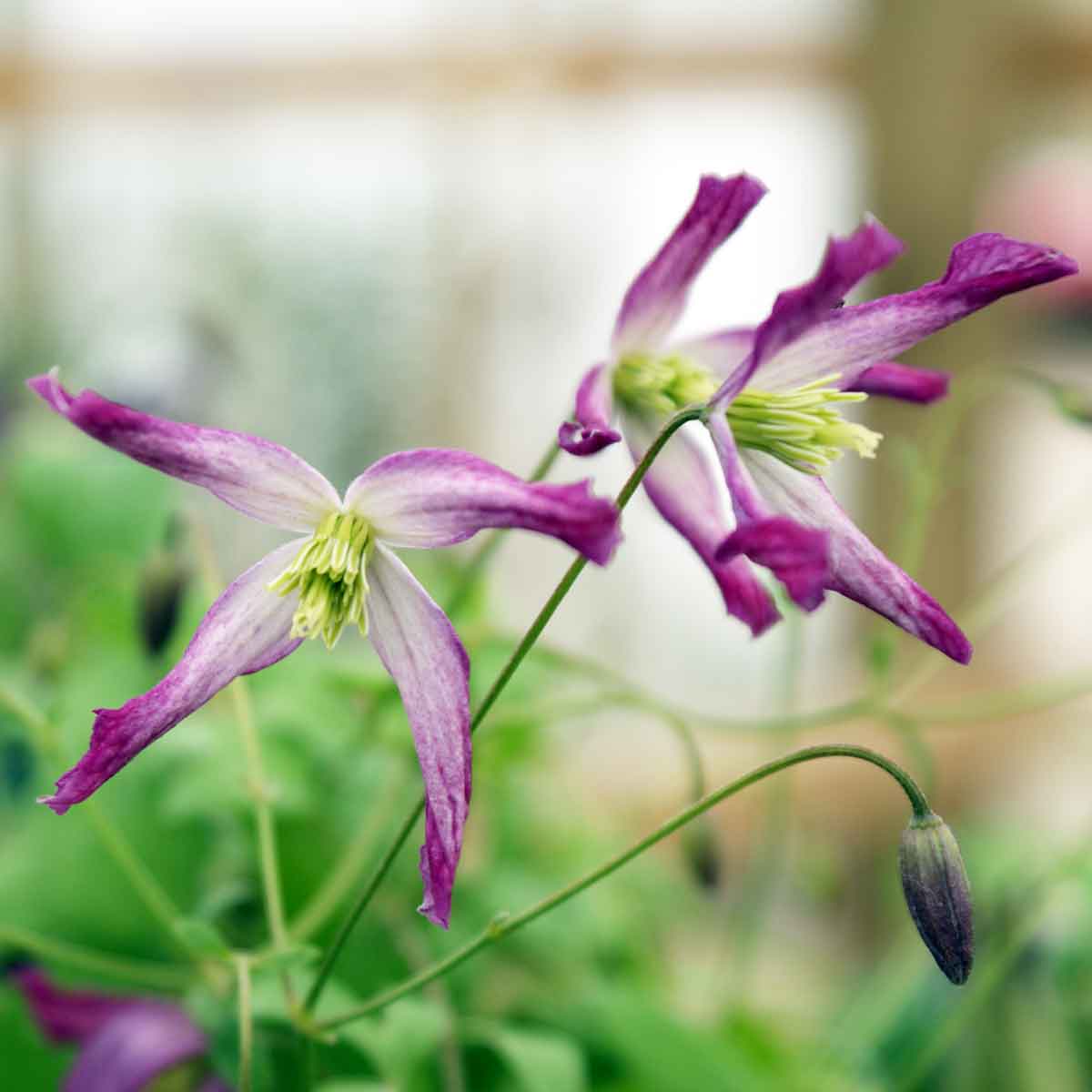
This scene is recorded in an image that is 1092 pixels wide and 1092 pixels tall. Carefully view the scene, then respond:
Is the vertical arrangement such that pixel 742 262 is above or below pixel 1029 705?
below

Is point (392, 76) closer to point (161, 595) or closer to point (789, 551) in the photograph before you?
point (161, 595)

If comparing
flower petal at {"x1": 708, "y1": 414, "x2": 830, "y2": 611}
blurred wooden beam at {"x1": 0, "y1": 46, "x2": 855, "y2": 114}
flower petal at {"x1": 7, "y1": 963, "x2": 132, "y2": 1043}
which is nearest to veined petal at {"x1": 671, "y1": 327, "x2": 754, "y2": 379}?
flower petal at {"x1": 708, "y1": 414, "x2": 830, "y2": 611}

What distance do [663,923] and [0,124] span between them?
77.8 inches

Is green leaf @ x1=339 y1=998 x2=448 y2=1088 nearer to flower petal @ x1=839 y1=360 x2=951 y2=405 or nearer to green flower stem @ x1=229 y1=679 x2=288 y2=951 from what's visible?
green flower stem @ x1=229 y1=679 x2=288 y2=951

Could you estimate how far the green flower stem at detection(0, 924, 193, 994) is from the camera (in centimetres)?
31

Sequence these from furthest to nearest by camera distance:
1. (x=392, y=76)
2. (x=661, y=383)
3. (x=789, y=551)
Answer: (x=392, y=76) < (x=661, y=383) < (x=789, y=551)

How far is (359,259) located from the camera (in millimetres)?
2203

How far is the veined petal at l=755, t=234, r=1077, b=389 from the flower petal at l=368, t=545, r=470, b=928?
0.08 meters

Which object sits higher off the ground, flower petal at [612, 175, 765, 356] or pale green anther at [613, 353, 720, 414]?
flower petal at [612, 175, 765, 356]

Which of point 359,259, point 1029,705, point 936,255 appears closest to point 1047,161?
point 936,255

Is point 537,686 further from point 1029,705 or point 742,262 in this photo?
point 742,262

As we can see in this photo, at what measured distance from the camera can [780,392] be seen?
10.5 inches

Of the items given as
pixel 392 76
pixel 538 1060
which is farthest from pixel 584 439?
pixel 392 76

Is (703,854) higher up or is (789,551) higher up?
(789,551)
